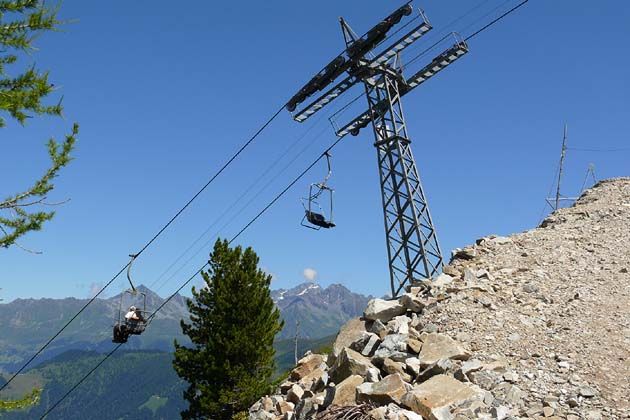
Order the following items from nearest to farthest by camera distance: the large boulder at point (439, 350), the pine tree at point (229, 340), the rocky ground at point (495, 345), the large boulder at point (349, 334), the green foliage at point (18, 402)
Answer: the green foliage at point (18, 402) → the rocky ground at point (495, 345) → the large boulder at point (439, 350) → the large boulder at point (349, 334) → the pine tree at point (229, 340)

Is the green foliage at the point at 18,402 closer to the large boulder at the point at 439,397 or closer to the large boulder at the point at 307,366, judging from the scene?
the large boulder at the point at 307,366

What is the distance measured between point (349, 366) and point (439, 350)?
2.55 meters

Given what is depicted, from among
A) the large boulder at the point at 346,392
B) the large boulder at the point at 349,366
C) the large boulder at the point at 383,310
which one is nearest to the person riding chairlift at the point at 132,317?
the large boulder at the point at 383,310

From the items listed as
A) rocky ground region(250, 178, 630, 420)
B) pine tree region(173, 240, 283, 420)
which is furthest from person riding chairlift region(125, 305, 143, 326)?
rocky ground region(250, 178, 630, 420)

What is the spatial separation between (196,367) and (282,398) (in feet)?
44.6

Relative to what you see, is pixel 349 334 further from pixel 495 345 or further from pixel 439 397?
pixel 439 397

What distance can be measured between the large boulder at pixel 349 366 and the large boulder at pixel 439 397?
6.55ft

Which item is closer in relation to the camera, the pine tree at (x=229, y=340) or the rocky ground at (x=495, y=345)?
the rocky ground at (x=495, y=345)

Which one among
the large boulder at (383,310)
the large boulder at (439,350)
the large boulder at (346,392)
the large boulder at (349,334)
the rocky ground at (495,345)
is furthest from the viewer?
the large boulder at (349,334)

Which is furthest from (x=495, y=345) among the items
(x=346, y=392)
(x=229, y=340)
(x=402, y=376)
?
(x=229, y=340)

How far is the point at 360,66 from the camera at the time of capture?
2533 centimetres

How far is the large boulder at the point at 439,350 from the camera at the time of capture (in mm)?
14352

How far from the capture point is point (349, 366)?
15133mm

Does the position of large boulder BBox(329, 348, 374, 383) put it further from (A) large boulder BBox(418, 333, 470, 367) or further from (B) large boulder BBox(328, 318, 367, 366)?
(B) large boulder BBox(328, 318, 367, 366)
